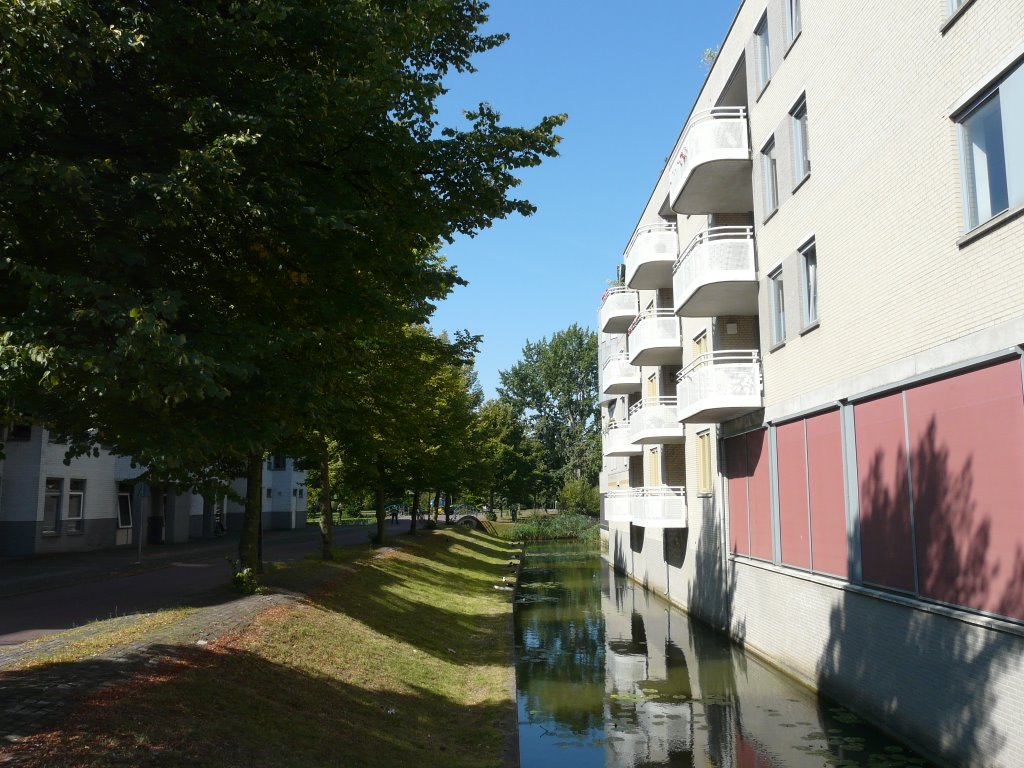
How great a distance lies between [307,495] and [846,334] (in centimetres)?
5660

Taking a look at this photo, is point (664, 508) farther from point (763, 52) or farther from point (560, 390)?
point (560, 390)

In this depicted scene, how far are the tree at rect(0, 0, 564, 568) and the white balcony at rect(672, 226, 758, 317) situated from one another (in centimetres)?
1041

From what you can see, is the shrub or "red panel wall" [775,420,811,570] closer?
"red panel wall" [775,420,811,570]

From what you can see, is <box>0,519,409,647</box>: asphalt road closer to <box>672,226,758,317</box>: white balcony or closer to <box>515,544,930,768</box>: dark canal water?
<box>515,544,930,768</box>: dark canal water

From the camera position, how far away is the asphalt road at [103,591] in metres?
14.1

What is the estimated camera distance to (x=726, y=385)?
18141 millimetres

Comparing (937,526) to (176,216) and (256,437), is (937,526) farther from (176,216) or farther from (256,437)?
(176,216)

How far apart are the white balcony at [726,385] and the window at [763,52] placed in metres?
5.66

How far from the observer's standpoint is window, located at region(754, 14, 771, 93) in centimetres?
1795

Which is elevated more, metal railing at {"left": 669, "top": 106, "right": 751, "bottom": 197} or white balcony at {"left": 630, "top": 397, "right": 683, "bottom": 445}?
metal railing at {"left": 669, "top": 106, "right": 751, "bottom": 197}

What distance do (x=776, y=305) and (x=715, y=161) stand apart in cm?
362

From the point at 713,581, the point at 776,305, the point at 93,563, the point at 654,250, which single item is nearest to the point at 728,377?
the point at 776,305

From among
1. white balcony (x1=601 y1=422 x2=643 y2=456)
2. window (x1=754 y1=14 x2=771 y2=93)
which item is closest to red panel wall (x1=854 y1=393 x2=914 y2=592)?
window (x1=754 y1=14 x2=771 y2=93)

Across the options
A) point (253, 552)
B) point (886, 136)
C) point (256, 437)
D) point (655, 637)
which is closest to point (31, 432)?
point (253, 552)
